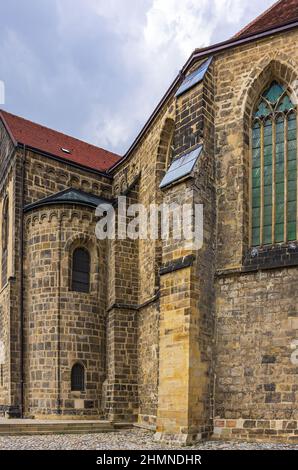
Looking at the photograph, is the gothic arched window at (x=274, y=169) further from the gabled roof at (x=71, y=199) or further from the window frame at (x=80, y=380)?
the window frame at (x=80, y=380)

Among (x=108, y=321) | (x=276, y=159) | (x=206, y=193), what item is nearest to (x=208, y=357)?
(x=206, y=193)

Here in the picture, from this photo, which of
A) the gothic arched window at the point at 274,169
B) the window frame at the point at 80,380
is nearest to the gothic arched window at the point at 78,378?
the window frame at the point at 80,380

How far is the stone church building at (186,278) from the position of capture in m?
11.9

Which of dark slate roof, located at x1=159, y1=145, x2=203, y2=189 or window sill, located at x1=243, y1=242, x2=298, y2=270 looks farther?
dark slate roof, located at x1=159, y1=145, x2=203, y2=189

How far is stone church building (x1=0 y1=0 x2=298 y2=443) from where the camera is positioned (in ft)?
38.9

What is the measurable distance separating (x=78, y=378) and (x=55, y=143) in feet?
31.9

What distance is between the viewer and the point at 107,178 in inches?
829

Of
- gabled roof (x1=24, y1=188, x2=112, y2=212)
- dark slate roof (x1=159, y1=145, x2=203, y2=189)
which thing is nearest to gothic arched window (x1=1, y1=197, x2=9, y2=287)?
gabled roof (x1=24, y1=188, x2=112, y2=212)

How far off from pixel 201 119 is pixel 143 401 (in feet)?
26.0

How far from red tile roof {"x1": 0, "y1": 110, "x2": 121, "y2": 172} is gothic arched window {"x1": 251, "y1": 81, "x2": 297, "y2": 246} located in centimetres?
842

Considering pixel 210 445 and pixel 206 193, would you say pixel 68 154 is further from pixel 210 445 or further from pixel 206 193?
pixel 210 445

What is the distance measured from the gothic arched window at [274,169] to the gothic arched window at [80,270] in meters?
6.63

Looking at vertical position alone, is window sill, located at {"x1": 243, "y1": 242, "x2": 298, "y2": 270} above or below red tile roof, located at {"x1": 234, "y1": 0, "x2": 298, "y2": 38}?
below

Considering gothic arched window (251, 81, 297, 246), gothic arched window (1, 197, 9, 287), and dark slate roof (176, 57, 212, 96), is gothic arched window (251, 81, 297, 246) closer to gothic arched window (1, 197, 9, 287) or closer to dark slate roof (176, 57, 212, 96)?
dark slate roof (176, 57, 212, 96)
